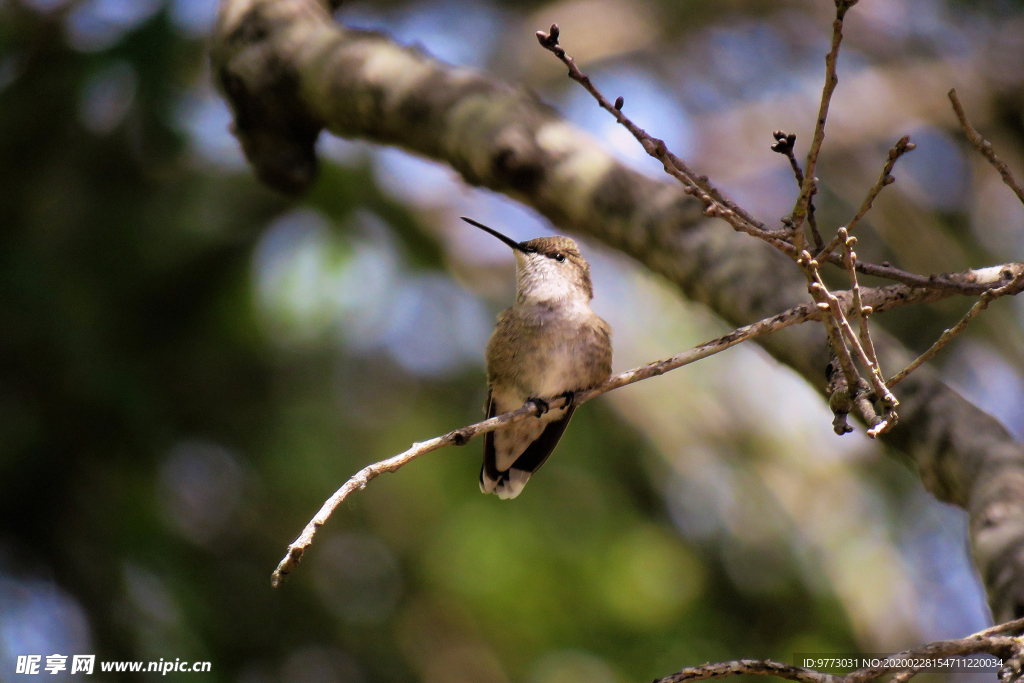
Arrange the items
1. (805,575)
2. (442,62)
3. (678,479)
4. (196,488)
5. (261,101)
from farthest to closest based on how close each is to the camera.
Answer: (678,479) < (805,575) < (196,488) < (261,101) < (442,62)

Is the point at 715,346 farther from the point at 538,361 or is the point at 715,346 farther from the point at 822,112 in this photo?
the point at 538,361

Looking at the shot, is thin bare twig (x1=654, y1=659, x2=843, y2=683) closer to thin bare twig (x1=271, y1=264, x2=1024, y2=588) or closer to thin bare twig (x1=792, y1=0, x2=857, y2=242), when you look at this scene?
thin bare twig (x1=271, y1=264, x2=1024, y2=588)

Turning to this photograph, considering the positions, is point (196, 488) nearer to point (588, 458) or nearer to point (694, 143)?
point (588, 458)

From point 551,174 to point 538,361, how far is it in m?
0.94

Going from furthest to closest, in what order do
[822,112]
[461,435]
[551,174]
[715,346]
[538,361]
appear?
[538,361], [551,174], [461,435], [715,346], [822,112]

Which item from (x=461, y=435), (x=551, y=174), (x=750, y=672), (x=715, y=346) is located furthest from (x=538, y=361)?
(x=750, y=672)

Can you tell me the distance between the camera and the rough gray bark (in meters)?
1.98

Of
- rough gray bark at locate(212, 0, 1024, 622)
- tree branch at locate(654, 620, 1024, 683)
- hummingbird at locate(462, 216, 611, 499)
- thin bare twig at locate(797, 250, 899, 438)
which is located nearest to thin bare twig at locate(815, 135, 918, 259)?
thin bare twig at locate(797, 250, 899, 438)

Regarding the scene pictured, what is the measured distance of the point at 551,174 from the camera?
2633 millimetres

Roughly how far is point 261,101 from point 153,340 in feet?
6.54

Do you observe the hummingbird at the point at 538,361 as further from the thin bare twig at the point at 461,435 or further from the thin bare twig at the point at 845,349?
the thin bare twig at the point at 845,349

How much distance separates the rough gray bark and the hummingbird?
619 mm

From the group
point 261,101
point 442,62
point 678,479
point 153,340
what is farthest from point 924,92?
point 153,340

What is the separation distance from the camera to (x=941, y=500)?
2107 mm
